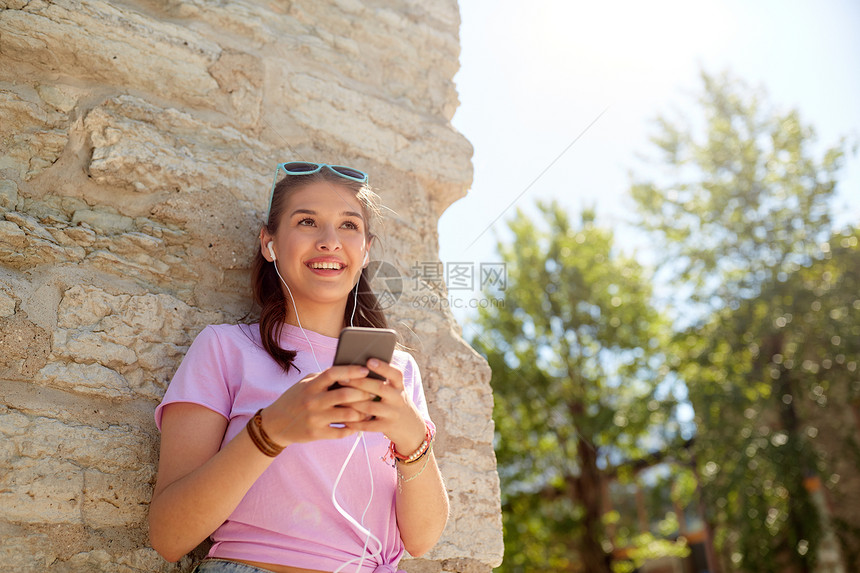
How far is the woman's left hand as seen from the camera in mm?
1213

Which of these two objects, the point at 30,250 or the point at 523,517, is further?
the point at 523,517

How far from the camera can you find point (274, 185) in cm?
194

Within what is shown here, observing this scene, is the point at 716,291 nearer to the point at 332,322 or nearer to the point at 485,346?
the point at 485,346

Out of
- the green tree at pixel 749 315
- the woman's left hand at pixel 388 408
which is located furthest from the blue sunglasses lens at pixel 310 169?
the green tree at pixel 749 315

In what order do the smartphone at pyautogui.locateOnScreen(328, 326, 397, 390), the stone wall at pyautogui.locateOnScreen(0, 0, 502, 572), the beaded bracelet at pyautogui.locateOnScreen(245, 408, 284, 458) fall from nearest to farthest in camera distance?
the smartphone at pyautogui.locateOnScreen(328, 326, 397, 390) → the beaded bracelet at pyautogui.locateOnScreen(245, 408, 284, 458) → the stone wall at pyautogui.locateOnScreen(0, 0, 502, 572)

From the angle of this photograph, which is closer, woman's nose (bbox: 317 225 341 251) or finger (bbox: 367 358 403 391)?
finger (bbox: 367 358 403 391)

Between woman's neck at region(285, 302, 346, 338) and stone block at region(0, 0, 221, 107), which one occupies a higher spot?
stone block at region(0, 0, 221, 107)

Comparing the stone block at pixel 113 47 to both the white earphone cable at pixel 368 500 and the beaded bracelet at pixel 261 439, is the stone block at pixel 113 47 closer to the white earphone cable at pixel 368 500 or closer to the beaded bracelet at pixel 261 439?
the white earphone cable at pixel 368 500

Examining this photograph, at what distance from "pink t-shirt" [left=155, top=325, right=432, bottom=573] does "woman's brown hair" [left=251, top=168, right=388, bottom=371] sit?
11 cm

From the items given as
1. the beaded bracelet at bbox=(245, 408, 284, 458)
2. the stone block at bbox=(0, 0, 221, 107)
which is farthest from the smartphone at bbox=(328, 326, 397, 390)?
the stone block at bbox=(0, 0, 221, 107)

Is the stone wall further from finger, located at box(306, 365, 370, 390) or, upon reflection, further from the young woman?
finger, located at box(306, 365, 370, 390)

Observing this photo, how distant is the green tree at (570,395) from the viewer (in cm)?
999

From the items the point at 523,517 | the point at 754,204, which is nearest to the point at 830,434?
the point at 754,204

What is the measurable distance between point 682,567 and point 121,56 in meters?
17.3
